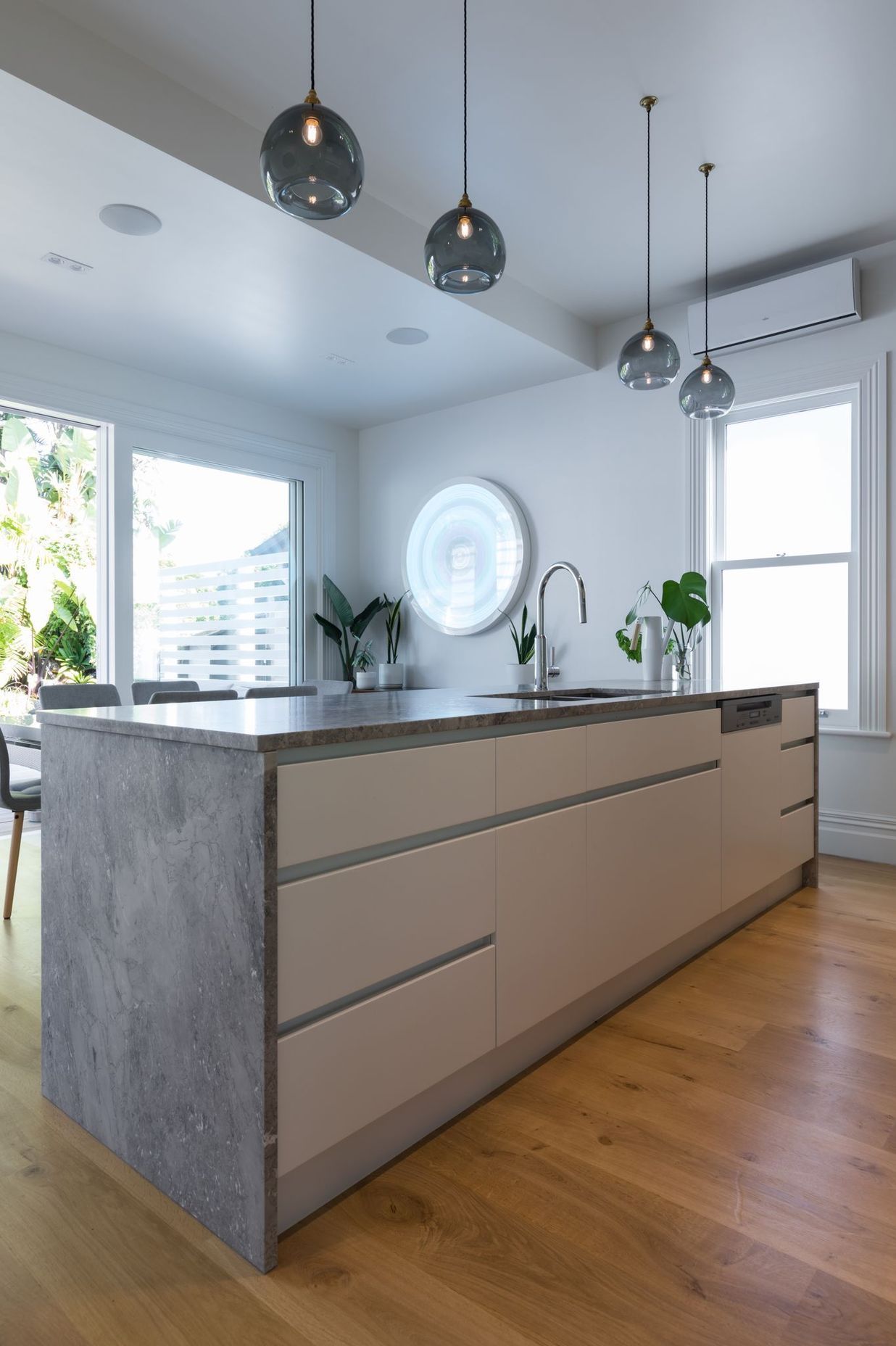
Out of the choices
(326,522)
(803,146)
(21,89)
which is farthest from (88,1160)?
(326,522)

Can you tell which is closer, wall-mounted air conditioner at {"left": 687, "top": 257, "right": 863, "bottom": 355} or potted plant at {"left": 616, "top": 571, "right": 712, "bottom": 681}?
potted plant at {"left": 616, "top": 571, "right": 712, "bottom": 681}

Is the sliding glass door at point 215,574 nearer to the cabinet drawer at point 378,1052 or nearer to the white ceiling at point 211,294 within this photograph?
the white ceiling at point 211,294

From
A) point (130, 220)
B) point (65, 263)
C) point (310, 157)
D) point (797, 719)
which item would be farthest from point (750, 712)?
point (65, 263)

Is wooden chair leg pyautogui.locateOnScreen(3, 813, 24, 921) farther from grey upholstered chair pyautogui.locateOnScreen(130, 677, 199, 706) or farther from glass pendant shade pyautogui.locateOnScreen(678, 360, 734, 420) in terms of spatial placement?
glass pendant shade pyautogui.locateOnScreen(678, 360, 734, 420)

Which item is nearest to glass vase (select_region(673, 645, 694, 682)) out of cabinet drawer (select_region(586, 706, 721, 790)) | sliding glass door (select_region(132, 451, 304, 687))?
cabinet drawer (select_region(586, 706, 721, 790))

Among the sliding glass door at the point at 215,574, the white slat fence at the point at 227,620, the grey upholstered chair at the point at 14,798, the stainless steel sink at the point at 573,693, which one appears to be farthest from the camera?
the white slat fence at the point at 227,620

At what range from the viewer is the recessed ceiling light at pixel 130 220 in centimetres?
296

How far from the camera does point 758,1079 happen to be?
189 centimetres

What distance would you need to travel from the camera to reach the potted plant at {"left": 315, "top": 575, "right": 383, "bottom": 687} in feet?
18.6

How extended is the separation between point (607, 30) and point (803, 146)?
102cm

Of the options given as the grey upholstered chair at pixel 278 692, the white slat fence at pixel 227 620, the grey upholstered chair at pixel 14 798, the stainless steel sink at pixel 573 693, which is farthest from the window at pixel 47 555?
the stainless steel sink at pixel 573 693

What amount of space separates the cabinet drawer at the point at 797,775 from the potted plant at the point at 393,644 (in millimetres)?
2820

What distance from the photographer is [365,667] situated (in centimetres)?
578

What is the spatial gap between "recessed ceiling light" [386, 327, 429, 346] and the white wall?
3.30ft
